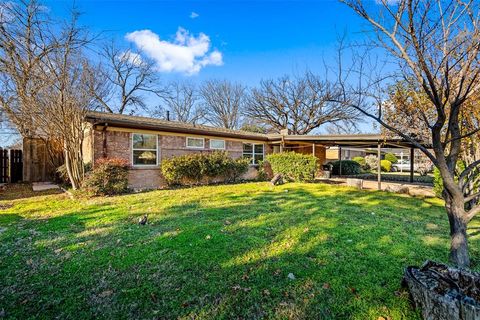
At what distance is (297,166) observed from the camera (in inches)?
510

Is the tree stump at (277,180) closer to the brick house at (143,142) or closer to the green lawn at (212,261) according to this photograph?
the brick house at (143,142)

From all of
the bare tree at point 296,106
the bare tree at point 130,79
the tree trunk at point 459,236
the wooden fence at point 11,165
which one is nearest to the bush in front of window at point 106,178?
the wooden fence at point 11,165

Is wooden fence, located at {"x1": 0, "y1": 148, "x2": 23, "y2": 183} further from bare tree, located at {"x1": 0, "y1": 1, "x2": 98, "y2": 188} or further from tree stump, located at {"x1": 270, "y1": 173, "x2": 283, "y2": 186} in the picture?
tree stump, located at {"x1": 270, "y1": 173, "x2": 283, "y2": 186}

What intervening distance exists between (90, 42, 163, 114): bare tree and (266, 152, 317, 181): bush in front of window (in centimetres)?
1977

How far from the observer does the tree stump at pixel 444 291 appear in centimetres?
184

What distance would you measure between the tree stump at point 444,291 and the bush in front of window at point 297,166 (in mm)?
10292

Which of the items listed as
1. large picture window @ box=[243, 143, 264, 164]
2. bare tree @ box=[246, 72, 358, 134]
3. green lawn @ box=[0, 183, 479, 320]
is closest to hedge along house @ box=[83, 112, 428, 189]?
large picture window @ box=[243, 143, 264, 164]

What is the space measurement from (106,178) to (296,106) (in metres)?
22.3

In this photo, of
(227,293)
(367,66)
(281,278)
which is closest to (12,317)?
(227,293)

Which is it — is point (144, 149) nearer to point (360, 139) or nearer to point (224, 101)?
point (360, 139)

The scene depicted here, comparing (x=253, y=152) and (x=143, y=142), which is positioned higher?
(x=143, y=142)

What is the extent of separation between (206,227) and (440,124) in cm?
414

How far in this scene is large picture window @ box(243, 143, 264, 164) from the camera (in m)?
15.2

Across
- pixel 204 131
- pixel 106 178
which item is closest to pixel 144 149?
pixel 106 178
